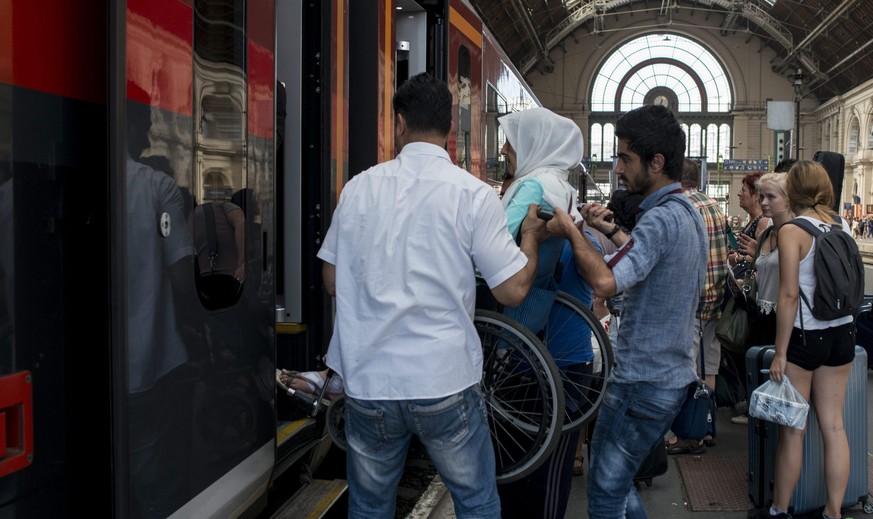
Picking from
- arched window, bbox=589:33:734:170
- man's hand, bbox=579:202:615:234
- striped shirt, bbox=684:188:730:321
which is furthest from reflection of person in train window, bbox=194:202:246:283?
arched window, bbox=589:33:734:170

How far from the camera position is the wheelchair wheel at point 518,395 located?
2961mm

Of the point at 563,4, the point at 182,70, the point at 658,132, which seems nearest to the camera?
the point at 182,70

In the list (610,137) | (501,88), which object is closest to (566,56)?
(610,137)

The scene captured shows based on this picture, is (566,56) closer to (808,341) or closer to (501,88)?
(501,88)

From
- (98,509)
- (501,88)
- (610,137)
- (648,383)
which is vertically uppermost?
(610,137)

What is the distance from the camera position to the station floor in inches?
184

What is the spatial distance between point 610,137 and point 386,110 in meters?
59.3

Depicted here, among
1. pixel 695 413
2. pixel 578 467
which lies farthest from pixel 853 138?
pixel 695 413

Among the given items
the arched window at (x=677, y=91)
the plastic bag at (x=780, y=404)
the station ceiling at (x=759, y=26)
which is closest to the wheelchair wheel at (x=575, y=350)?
the plastic bag at (x=780, y=404)

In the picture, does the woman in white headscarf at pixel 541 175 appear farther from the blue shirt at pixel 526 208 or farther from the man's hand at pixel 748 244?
the man's hand at pixel 748 244

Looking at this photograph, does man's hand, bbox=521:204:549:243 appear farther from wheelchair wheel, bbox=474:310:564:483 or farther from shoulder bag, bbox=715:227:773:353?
shoulder bag, bbox=715:227:773:353

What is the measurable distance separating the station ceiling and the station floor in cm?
3713

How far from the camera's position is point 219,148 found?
2877 mm

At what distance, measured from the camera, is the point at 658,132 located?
9.95 feet
